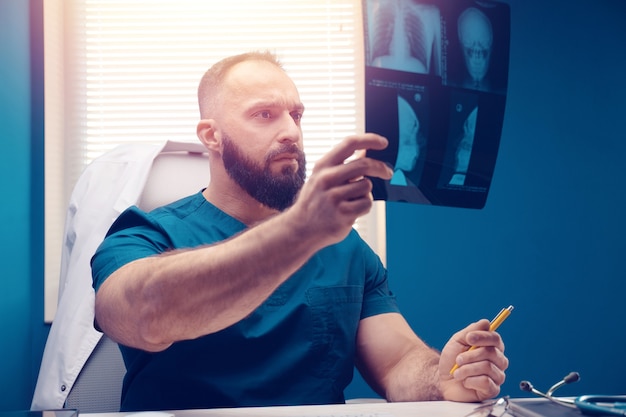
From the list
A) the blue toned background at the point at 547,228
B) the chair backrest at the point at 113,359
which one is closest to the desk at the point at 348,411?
the chair backrest at the point at 113,359

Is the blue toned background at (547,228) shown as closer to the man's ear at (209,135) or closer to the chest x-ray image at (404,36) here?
the man's ear at (209,135)

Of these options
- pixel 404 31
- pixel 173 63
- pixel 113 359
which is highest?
pixel 173 63

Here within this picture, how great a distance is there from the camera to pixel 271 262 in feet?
2.46

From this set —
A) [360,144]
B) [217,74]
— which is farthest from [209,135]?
[360,144]

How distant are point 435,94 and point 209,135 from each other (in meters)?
0.71

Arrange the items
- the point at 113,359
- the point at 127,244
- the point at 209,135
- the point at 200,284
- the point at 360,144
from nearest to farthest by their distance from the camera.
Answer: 1. the point at 360,144
2. the point at 200,284
3. the point at 127,244
4. the point at 113,359
5. the point at 209,135

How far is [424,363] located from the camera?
1122mm

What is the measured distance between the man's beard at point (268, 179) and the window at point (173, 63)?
88 centimetres

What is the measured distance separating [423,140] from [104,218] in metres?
0.83

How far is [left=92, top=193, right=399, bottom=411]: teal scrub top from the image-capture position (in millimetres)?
1092

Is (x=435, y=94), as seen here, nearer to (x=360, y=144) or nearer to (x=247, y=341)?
(x=360, y=144)

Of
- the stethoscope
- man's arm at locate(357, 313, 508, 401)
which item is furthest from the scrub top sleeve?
the stethoscope

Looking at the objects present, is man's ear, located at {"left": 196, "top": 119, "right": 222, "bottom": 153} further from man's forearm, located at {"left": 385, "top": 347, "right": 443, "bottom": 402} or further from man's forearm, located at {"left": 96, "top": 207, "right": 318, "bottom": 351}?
man's forearm, located at {"left": 385, "top": 347, "right": 443, "bottom": 402}

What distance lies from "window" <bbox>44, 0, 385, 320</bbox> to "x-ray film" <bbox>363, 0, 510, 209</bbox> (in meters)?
1.26
